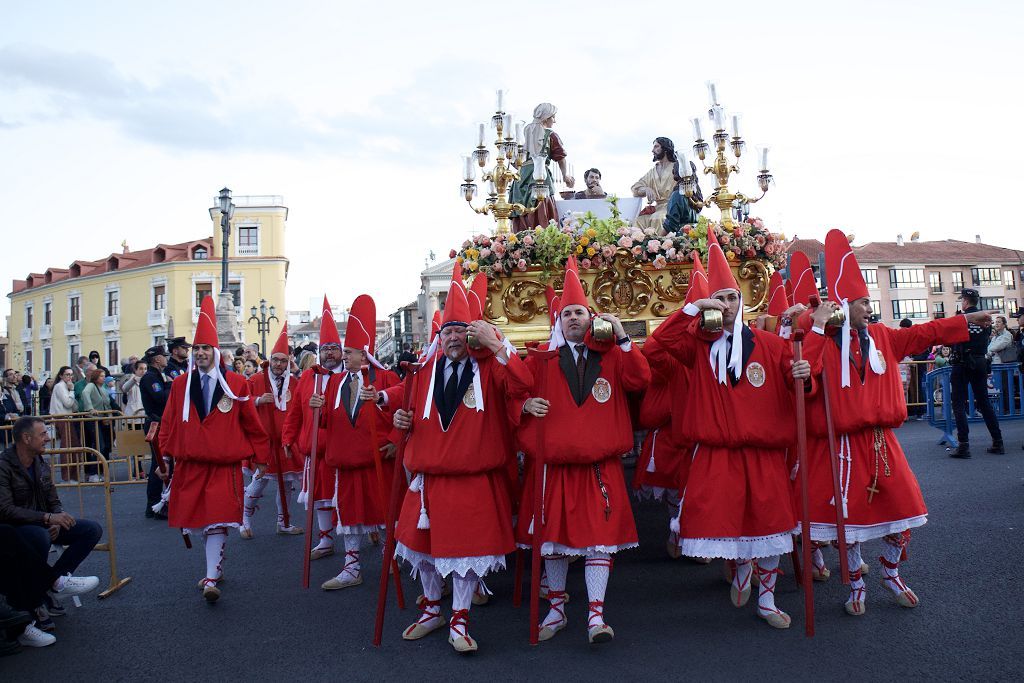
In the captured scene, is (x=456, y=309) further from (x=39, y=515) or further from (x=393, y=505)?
(x=39, y=515)

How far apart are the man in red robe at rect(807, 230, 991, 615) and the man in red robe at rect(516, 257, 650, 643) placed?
1084 mm

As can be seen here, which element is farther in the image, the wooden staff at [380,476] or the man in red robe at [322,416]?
the man in red robe at [322,416]

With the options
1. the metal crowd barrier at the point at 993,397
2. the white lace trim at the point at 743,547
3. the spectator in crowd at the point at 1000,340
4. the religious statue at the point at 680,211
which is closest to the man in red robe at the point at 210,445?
the white lace trim at the point at 743,547

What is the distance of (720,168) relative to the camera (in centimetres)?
727

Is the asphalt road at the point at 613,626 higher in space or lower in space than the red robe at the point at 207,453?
lower

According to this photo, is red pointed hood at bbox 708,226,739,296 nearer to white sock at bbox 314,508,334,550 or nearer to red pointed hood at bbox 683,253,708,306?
red pointed hood at bbox 683,253,708,306

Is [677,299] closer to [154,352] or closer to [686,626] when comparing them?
[686,626]

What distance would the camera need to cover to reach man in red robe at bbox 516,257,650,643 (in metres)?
4.21

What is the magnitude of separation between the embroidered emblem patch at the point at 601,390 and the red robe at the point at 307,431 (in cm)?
244

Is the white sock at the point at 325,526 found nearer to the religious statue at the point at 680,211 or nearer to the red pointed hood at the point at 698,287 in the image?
the red pointed hood at the point at 698,287

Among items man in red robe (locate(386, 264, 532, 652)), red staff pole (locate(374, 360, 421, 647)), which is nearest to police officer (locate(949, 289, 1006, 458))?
man in red robe (locate(386, 264, 532, 652))

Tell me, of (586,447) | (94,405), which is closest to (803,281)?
(586,447)

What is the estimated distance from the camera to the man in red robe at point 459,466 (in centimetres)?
418

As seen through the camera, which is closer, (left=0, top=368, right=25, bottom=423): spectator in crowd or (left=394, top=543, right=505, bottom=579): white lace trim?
(left=394, top=543, right=505, bottom=579): white lace trim
